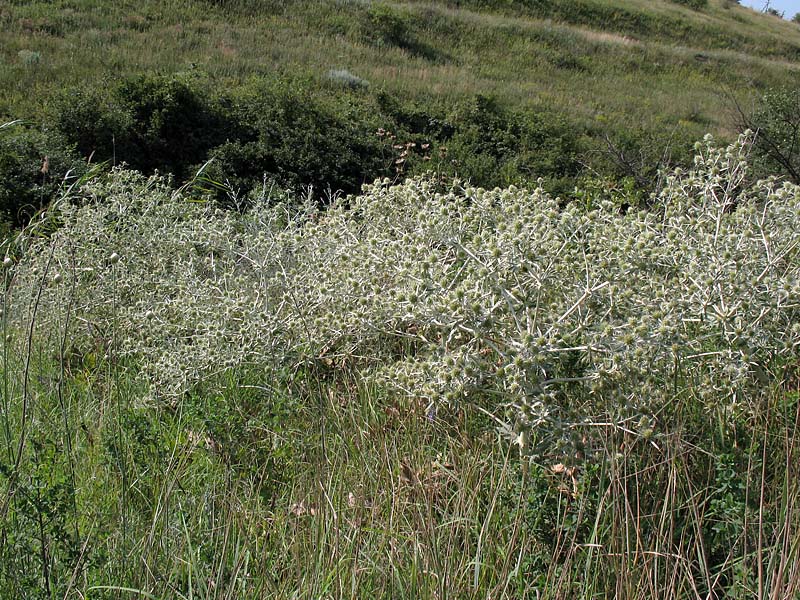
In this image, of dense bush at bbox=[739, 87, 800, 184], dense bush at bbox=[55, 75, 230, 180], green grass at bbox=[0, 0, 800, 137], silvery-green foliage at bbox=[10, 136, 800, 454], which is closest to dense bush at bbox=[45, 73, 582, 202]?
dense bush at bbox=[55, 75, 230, 180]

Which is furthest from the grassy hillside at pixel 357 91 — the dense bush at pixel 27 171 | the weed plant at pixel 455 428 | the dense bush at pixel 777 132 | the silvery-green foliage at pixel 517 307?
the weed plant at pixel 455 428

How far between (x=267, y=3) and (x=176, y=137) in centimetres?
1426

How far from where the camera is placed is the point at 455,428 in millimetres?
3059

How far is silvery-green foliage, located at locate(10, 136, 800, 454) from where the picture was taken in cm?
260

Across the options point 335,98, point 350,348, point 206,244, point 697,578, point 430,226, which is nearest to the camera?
point 697,578

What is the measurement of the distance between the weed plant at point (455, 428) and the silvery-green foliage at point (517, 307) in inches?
0.8

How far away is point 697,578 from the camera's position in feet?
7.48

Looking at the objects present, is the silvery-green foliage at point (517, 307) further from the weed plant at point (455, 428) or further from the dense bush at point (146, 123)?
the dense bush at point (146, 123)

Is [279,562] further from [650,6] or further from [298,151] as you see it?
[650,6]

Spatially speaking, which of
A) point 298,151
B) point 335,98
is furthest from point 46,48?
point 298,151

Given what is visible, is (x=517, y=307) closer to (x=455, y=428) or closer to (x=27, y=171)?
(x=455, y=428)

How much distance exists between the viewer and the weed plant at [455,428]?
2.20 meters

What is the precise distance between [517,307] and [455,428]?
0.59 meters

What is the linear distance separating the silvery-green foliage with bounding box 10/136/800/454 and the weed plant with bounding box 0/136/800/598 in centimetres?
2
